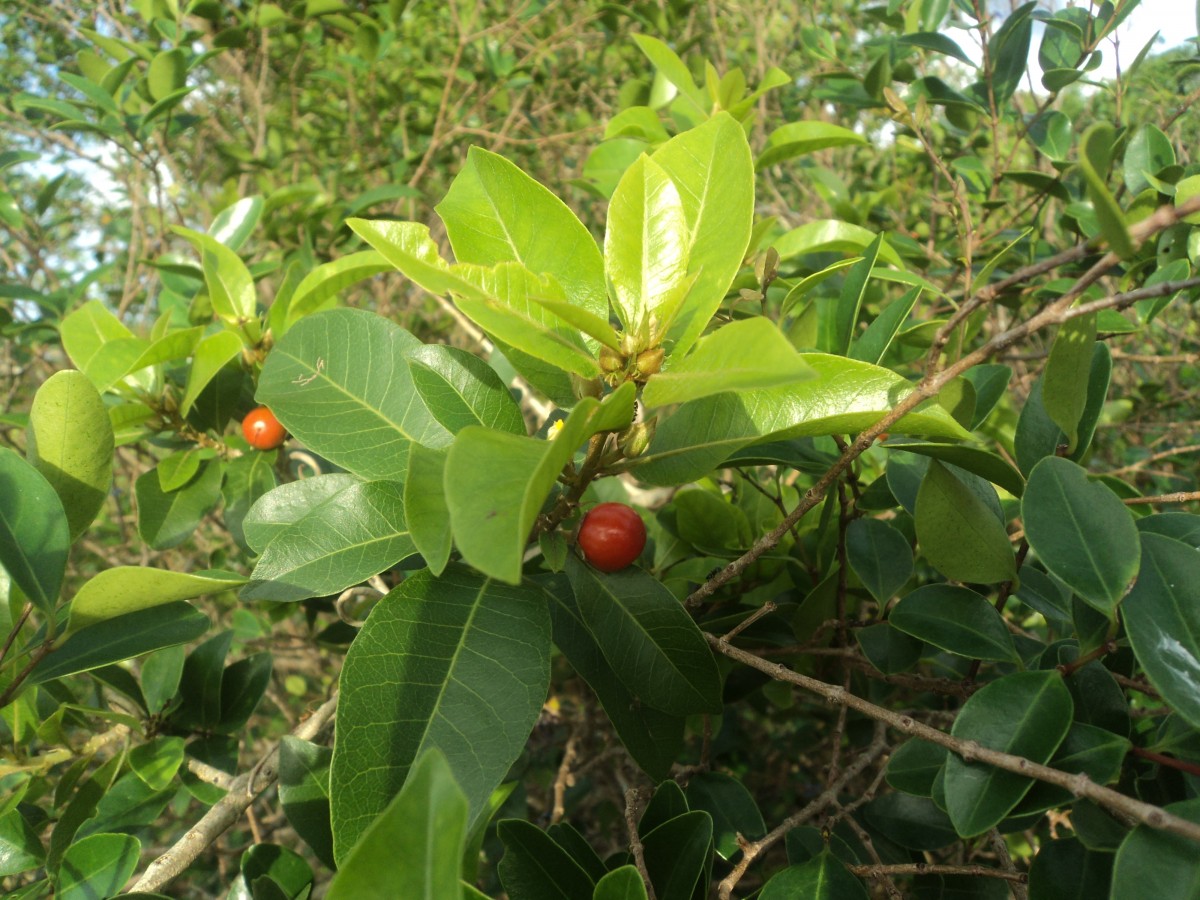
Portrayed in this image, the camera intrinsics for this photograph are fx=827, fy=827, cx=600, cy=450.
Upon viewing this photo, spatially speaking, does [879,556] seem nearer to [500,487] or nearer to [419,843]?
[500,487]

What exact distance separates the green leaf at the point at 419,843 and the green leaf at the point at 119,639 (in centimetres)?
56

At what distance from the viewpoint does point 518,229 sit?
929 millimetres

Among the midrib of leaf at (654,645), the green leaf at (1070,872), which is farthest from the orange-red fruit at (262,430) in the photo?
the green leaf at (1070,872)

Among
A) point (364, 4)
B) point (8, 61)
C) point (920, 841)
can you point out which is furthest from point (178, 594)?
point (8, 61)

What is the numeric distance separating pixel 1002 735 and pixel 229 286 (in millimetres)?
1488

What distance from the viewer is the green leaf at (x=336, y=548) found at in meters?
0.91

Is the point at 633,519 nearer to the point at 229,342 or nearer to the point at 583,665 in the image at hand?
the point at 583,665

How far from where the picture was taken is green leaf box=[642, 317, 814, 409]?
0.64 metres

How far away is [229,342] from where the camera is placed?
1321 mm

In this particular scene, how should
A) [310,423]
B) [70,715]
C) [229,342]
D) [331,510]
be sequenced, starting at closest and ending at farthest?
[331,510] < [310,423] < [229,342] < [70,715]

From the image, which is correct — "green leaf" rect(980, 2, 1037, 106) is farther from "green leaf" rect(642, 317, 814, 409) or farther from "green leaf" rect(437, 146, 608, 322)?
"green leaf" rect(642, 317, 814, 409)

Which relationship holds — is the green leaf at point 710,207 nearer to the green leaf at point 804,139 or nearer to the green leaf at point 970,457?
the green leaf at point 970,457

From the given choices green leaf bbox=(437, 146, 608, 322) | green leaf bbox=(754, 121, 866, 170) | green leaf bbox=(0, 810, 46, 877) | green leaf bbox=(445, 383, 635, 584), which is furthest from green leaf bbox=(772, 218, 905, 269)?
green leaf bbox=(0, 810, 46, 877)

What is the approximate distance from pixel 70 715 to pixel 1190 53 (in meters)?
3.14
